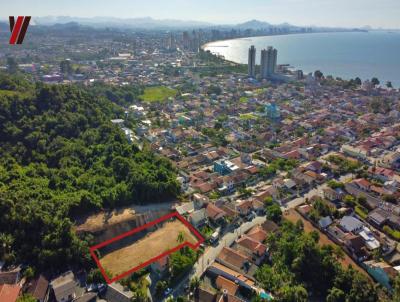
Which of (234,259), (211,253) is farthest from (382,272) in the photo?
(211,253)

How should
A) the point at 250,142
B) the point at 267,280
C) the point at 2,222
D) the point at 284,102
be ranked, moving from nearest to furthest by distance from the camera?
1. the point at 267,280
2. the point at 2,222
3. the point at 250,142
4. the point at 284,102

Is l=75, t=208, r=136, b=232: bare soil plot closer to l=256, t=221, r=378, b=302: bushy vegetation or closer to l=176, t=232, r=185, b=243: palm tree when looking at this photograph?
l=176, t=232, r=185, b=243: palm tree

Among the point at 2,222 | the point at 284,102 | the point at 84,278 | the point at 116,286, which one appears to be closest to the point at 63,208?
the point at 2,222

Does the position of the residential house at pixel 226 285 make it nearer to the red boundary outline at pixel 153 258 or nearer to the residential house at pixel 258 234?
the red boundary outline at pixel 153 258

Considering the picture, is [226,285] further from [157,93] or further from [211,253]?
[157,93]

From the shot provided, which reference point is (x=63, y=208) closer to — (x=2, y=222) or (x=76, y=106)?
(x=2, y=222)

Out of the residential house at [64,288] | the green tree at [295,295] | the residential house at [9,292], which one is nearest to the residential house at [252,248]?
the green tree at [295,295]
